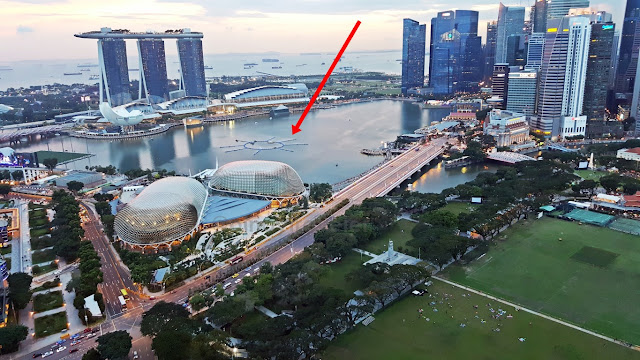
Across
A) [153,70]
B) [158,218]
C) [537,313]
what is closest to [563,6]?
[537,313]

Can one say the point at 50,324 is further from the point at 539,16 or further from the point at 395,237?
the point at 539,16

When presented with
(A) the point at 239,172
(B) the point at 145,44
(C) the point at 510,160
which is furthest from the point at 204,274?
(B) the point at 145,44

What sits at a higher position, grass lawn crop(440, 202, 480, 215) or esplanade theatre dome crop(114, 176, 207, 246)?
esplanade theatre dome crop(114, 176, 207, 246)

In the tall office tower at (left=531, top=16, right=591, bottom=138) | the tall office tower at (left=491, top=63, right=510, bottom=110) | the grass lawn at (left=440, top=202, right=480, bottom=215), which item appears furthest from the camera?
the tall office tower at (left=491, top=63, right=510, bottom=110)

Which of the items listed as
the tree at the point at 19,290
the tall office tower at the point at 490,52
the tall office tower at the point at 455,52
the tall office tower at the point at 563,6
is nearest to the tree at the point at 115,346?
A: the tree at the point at 19,290

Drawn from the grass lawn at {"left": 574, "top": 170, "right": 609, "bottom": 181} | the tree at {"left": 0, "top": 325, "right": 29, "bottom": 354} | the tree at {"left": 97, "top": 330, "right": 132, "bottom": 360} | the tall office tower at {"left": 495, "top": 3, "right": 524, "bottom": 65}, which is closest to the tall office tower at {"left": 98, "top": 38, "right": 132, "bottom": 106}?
the tree at {"left": 0, "top": 325, "right": 29, "bottom": 354}

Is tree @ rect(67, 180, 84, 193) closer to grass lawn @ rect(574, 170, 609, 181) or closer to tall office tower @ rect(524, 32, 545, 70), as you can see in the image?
grass lawn @ rect(574, 170, 609, 181)

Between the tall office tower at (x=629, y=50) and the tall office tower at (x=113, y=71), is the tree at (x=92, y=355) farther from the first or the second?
the tall office tower at (x=629, y=50)
